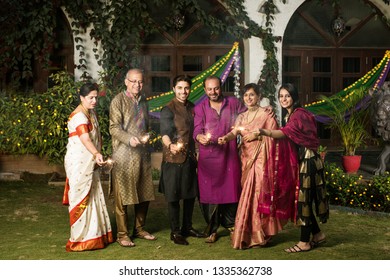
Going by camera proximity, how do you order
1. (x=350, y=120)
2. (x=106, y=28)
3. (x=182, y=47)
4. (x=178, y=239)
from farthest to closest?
(x=182, y=47) < (x=106, y=28) < (x=350, y=120) < (x=178, y=239)

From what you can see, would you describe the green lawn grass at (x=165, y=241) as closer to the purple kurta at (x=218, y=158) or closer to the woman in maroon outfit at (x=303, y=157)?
the woman in maroon outfit at (x=303, y=157)

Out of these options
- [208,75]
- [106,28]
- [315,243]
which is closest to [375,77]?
[208,75]

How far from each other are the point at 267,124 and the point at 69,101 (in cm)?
447

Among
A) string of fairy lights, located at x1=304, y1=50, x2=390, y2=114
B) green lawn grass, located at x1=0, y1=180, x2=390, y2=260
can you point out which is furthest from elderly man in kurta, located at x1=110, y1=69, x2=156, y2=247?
string of fairy lights, located at x1=304, y1=50, x2=390, y2=114

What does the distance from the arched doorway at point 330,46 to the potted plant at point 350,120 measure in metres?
1.21

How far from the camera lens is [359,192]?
24.0 ft

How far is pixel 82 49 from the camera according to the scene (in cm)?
956

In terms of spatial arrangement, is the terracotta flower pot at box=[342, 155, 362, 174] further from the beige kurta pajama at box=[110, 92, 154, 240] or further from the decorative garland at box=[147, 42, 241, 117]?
the beige kurta pajama at box=[110, 92, 154, 240]

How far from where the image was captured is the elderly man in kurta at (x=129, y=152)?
5.52 m

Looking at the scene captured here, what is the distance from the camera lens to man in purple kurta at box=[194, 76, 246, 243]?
18.2 feet

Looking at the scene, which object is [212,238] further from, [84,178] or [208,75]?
[208,75]

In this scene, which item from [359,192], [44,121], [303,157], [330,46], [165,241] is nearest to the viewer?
[303,157]

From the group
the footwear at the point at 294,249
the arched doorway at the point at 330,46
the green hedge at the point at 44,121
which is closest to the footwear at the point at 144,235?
the footwear at the point at 294,249

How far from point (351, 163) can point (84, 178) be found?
4516mm
